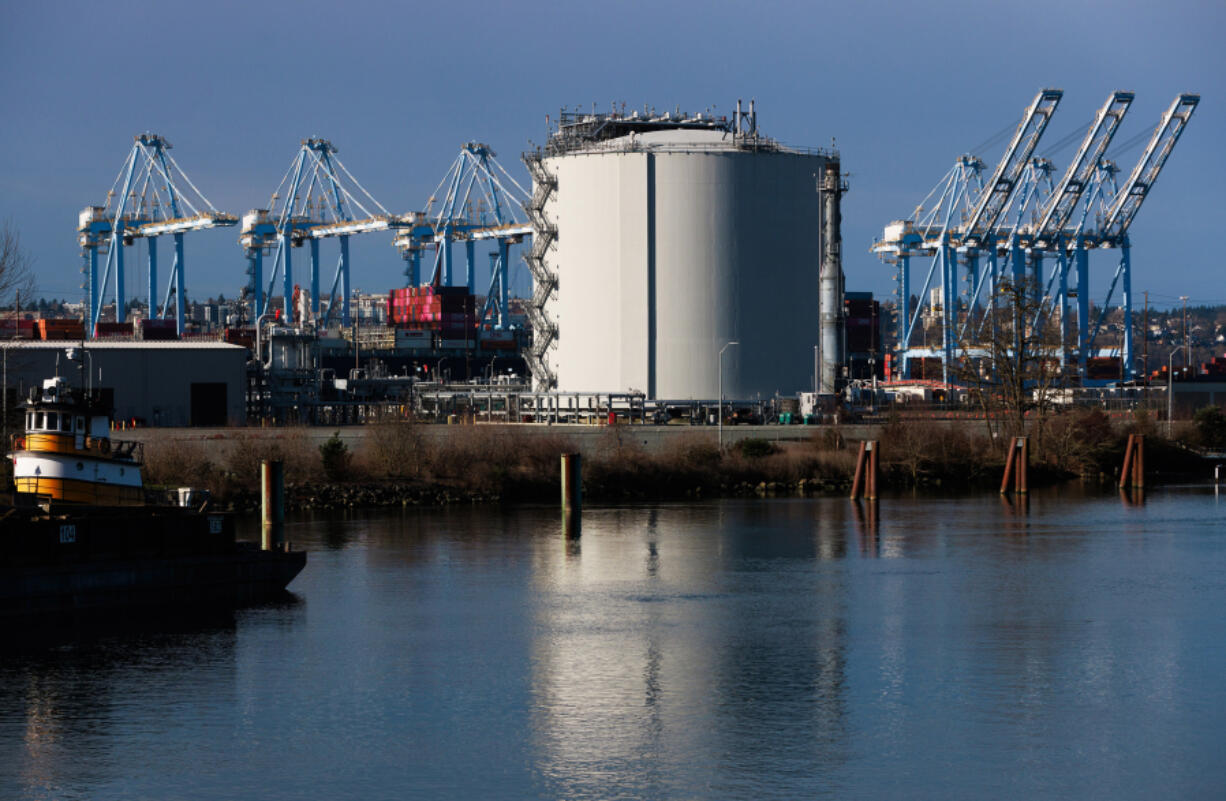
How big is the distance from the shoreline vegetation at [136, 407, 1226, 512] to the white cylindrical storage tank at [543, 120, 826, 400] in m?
19.7

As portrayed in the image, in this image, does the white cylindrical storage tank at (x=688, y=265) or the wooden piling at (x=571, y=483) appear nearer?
the wooden piling at (x=571, y=483)

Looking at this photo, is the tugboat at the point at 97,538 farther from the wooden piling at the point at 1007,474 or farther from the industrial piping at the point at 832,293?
the industrial piping at the point at 832,293

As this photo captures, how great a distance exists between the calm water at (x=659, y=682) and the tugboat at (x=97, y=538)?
1.77 m

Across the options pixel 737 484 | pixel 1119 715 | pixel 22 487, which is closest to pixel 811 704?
pixel 1119 715

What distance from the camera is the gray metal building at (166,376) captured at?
94.6m

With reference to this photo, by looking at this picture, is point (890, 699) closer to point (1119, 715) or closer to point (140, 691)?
point (1119, 715)

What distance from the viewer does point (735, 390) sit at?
102750mm

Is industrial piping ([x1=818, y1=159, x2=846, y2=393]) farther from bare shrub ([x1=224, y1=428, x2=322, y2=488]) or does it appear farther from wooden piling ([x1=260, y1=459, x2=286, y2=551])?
wooden piling ([x1=260, y1=459, x2=286, y2=551])

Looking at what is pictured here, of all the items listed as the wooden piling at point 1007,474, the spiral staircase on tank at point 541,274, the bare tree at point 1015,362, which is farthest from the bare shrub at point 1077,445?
the spiral staircase on tank at point 541,274

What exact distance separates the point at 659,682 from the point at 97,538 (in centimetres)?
1595

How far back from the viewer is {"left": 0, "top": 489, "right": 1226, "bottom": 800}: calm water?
79.1 feet

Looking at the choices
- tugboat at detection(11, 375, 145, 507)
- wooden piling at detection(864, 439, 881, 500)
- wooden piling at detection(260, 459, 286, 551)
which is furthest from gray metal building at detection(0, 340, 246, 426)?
tugboat at detection(11, 375, 145, 507)

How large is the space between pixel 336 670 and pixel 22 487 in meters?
12.6

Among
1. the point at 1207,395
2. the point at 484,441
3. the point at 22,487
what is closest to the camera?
the point at 22,487
